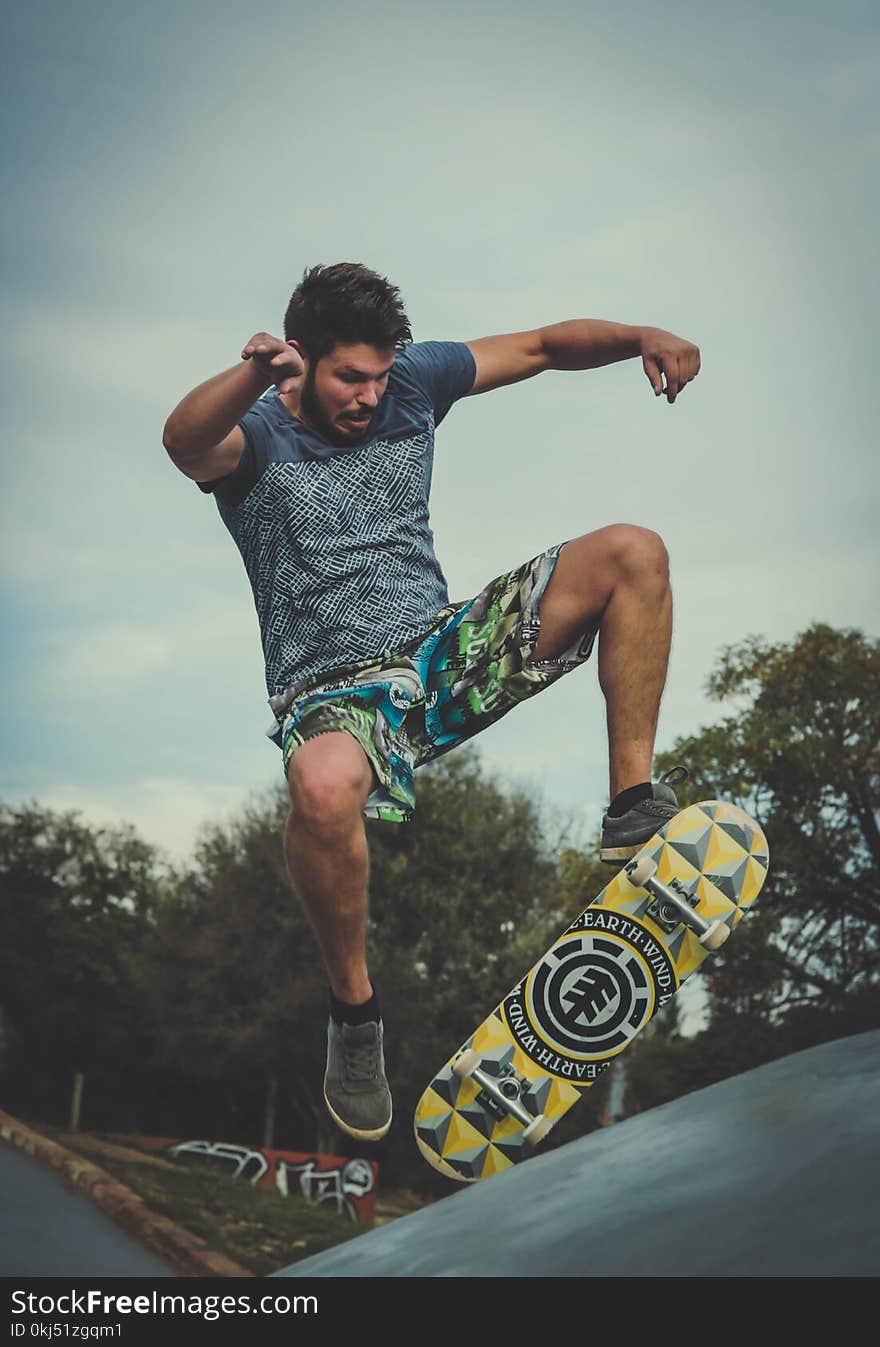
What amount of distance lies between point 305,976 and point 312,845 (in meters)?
24.9

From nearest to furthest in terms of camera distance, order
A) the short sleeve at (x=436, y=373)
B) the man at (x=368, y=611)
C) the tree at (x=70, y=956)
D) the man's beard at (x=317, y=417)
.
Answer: the man at (x=368, y=611) → the man's beard at (x=317, y=417) → the short sleeve at (x=436, y=373) → the tree at (x=70, y=956)

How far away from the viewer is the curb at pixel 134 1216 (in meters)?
13.1

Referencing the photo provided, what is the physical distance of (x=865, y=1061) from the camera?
4.05 m

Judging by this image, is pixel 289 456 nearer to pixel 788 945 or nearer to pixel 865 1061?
pixel 865 1061

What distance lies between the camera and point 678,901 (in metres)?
3.58

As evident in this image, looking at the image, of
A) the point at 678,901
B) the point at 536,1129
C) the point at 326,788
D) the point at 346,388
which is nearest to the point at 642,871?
the point at 678,901

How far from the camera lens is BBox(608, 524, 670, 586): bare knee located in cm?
358

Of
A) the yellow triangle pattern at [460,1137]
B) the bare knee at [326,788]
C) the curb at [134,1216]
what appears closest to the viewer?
the bare knee at [326,788]

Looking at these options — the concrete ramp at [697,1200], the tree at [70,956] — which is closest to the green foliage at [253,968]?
the tree at [70,956]

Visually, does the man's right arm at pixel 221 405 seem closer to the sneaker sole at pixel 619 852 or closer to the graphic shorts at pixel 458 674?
the graphic shorts at pixel 458 674

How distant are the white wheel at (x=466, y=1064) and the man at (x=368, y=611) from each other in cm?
36

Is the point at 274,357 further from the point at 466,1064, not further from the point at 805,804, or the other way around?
the point at 805,804

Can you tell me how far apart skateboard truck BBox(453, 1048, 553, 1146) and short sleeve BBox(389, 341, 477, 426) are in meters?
2.02

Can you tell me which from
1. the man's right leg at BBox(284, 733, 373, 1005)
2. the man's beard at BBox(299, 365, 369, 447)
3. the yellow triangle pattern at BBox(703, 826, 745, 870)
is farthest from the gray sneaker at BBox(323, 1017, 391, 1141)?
the man's beard at BBox(299, 365, 369, 447)
